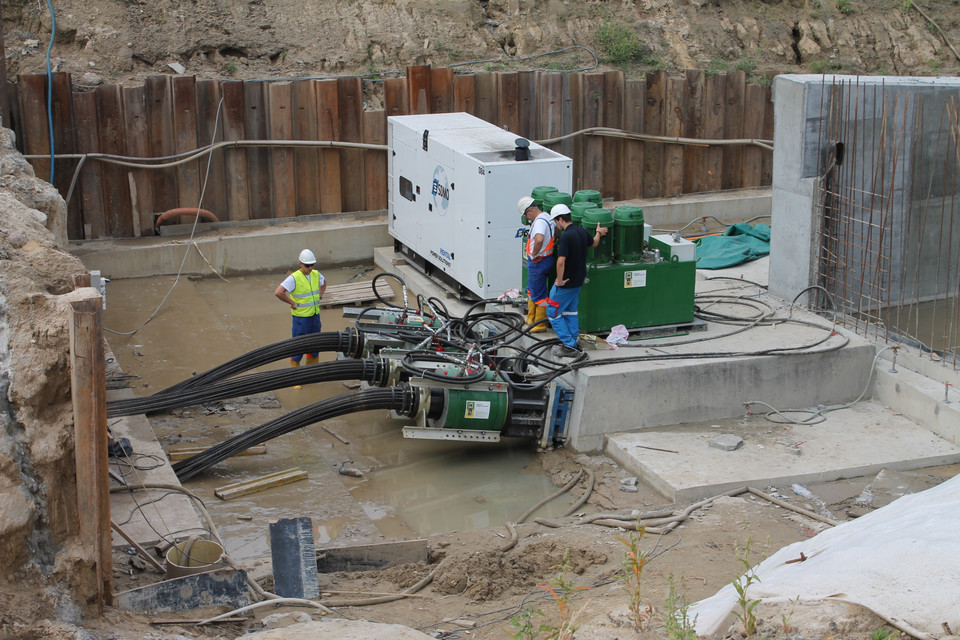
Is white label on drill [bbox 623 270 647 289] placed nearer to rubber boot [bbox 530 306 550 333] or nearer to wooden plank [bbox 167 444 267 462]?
rubber boot [bbox 530 306 550 333]

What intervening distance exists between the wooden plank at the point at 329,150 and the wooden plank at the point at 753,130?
7.29 m

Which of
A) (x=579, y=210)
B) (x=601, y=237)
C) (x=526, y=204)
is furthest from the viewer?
(x=526, y=204)

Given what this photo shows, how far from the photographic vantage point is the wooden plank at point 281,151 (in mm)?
16000

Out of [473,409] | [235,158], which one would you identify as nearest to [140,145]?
[235,158]

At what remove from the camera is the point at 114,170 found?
1552 centimetres

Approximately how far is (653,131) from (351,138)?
17.5ft

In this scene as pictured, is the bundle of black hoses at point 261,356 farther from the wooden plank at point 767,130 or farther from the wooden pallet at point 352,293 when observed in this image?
the wooden plank at point 767,130

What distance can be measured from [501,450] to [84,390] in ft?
19.5

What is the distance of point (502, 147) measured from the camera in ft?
44.0

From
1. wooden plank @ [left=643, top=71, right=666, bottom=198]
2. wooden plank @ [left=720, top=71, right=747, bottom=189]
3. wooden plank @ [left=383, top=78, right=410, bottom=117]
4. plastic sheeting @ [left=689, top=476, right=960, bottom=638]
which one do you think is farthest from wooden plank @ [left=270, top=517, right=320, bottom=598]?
wooden plank @ [left=720, top=71, right=747, bottom=189]

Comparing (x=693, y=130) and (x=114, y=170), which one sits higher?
(x=693, y=130)

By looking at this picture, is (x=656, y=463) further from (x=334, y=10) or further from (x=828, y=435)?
(x=334, y=10)

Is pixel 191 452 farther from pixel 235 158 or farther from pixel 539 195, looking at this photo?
pixel 235 158

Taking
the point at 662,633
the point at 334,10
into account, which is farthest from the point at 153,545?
the point at 334,10
